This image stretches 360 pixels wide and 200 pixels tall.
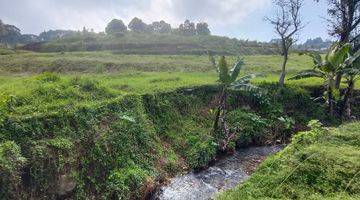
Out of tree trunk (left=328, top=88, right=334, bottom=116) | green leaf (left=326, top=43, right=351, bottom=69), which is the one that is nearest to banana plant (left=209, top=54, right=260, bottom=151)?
green leaf (left=326, top=43, right=351, bottom=69)

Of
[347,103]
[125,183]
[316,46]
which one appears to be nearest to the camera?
[125,183]

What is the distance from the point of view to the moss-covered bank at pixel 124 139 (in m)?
14.2

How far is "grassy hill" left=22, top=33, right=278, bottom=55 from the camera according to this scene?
167ft

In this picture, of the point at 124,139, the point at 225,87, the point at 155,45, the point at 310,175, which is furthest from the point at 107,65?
the point at 310,175

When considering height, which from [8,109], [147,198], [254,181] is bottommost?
[147,198]

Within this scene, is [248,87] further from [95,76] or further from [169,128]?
[95,76]

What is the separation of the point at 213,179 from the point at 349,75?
11579 mm

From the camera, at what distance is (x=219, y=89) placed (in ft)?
83.1

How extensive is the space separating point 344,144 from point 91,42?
4465 centimetres

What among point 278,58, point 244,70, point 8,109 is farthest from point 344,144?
point 278,58

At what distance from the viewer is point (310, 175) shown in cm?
1196

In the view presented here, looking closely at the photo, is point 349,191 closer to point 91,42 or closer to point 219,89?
point 219,89

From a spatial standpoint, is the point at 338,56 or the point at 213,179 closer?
the point at 213,179

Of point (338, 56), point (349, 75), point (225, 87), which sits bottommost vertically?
point (225, 87)
